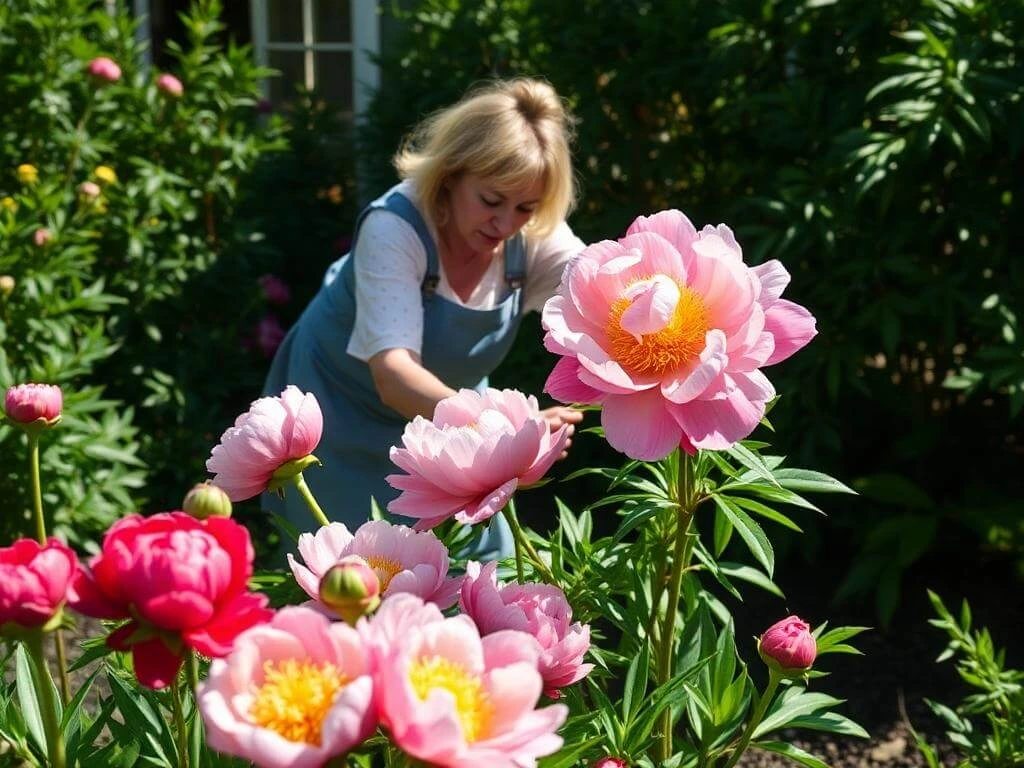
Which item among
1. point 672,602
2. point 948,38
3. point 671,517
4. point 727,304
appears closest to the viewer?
point 727,304

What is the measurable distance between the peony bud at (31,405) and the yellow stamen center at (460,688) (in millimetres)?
672

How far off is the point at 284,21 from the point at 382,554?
6.36 meters

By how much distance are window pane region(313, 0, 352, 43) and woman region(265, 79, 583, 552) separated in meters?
4.42

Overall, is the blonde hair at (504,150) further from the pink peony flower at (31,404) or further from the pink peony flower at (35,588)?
the pink peony flower at (35,588)

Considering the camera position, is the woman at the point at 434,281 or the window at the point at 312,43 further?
the window at the point at 312,43

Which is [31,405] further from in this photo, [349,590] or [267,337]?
[267,337]

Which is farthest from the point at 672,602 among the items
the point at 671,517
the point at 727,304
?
the point at 727,304

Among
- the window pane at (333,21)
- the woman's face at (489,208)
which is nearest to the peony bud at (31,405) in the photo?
the woman's face at (489,208)

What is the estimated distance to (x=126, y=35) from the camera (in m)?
4.25

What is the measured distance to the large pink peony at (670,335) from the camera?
0.89 meters

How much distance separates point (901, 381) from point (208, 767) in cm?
309

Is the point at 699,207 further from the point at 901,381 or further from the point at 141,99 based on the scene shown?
the point at 141,99

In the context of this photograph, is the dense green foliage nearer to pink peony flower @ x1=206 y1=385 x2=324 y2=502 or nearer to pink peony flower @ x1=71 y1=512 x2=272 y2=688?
pink peony flower @ x1=206 y1=385 x2=324 y2=502

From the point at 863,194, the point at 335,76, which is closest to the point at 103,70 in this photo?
the point at 863,194
